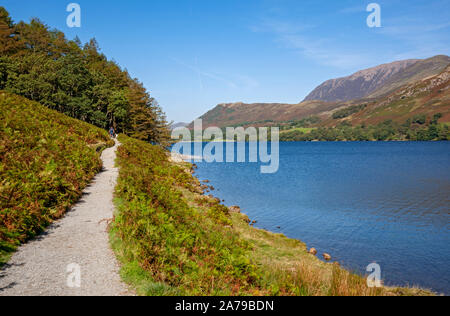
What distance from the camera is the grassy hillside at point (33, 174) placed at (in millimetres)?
10452

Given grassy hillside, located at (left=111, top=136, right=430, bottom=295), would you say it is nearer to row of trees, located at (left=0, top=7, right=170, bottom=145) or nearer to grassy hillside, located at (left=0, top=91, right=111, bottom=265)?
grassy hillside, located at (left=0, top=91, right=111, bottom=265)

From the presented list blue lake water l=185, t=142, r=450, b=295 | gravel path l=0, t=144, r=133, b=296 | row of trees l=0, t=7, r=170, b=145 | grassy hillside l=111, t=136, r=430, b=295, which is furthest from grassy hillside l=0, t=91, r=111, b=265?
row of trees l=0, t=7, r=170, b=145

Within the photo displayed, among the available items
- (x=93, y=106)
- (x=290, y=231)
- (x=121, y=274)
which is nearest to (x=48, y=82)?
(x=93, y=106)

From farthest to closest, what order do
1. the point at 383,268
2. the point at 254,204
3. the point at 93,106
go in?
the point at 93,106 < the point at 254,204 < the point at 383,268

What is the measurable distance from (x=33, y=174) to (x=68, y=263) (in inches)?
296

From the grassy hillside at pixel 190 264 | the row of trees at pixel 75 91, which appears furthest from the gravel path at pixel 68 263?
the row of trees at pixel 75 91

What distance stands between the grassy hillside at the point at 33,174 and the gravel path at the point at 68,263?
2.18ft

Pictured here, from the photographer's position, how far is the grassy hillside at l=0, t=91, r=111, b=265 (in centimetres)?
1045

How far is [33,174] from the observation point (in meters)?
14.0

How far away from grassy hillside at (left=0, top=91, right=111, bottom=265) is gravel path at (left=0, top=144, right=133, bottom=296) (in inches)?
26.2

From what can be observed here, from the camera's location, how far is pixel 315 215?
31172mm
